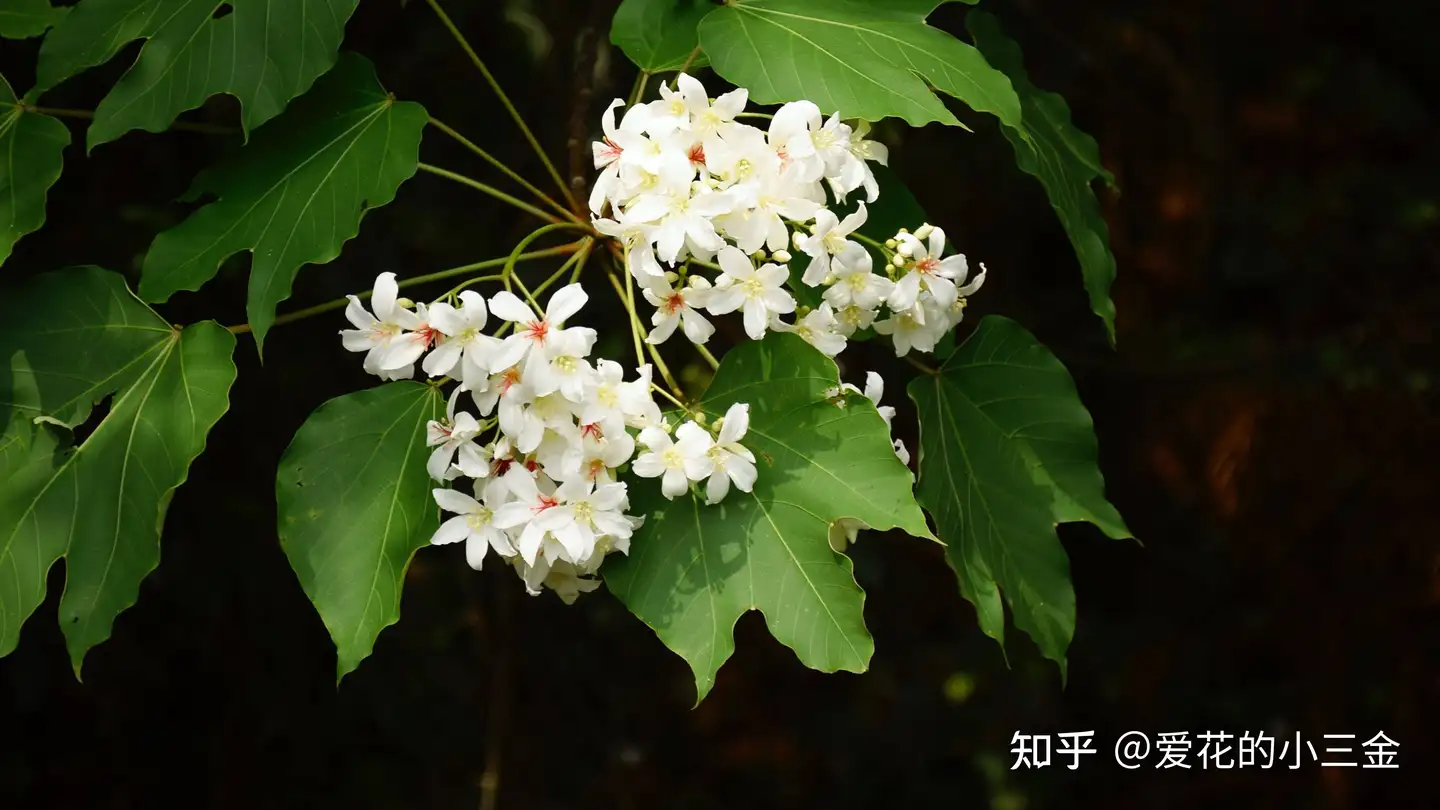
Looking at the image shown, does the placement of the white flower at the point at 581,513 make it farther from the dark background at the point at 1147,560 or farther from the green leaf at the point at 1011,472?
the dark background at the point at 1147,560

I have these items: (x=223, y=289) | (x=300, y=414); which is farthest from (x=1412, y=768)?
(x=223, y=289)

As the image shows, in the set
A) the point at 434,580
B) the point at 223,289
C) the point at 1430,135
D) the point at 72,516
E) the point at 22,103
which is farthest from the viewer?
the point at 1430,135

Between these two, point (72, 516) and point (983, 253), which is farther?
point (983, 253)

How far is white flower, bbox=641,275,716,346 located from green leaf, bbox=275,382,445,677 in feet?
0.83

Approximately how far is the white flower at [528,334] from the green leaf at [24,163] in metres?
0.57

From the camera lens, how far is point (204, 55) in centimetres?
139

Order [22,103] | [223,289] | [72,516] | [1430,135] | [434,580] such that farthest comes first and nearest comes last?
[1430,135], [434,580], [223,289], [22,103], [72,516]

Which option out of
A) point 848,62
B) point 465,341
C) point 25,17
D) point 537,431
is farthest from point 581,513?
point 25,17

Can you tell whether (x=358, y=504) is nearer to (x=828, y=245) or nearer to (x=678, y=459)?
(x=678, y=459)

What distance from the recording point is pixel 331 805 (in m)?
3.10

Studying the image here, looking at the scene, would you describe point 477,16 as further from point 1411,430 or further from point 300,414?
point 1411,430

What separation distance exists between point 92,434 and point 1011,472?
106cm

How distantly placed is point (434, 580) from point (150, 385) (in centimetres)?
163

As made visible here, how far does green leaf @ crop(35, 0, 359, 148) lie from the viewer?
4.51ft
